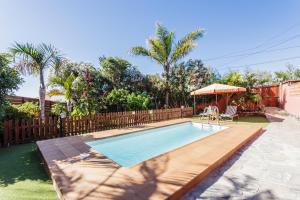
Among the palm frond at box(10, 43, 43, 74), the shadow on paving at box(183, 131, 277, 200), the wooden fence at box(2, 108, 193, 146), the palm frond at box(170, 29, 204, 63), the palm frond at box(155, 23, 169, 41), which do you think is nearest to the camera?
the shadow on paving at box(183, 131, 277, 200)

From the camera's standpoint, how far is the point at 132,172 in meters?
3.55

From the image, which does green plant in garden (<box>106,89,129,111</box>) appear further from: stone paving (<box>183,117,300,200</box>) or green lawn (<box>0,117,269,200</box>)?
stone paving (<box>183,117,300,200</box>)

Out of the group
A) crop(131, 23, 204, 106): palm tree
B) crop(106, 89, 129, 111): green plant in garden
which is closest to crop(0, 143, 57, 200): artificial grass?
crop(106, 89, 129, 111): green plant in garden

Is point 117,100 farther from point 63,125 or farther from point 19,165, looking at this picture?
point 19,165

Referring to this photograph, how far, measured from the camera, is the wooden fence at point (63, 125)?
6.89 meters

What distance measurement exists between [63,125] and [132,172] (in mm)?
5448

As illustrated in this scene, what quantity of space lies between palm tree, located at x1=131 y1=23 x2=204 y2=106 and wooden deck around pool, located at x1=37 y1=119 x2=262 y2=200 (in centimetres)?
1020

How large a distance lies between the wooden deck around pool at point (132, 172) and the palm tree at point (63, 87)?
14.5ft

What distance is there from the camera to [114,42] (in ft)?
67.9

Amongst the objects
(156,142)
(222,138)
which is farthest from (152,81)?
(222,138)

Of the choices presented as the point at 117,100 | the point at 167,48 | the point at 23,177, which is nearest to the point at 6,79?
the point at 23,177

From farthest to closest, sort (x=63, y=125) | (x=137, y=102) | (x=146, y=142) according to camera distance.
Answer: (x=137, y=102)
(x=63, y=125)
(x=146, y=142)

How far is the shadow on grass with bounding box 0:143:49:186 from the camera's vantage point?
12.8 feet

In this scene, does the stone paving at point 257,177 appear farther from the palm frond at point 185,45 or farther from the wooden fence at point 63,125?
the palm frond at point 185,45
